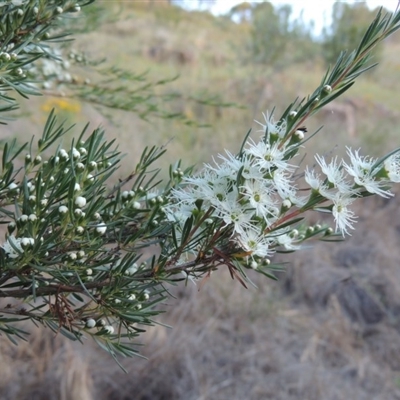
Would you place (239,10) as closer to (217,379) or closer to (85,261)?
(217,379)

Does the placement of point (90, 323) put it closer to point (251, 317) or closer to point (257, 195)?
point (257, 195)

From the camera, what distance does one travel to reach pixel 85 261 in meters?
0.56

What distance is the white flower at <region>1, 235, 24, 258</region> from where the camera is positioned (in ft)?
1.68

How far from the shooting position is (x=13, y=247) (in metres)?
0.51

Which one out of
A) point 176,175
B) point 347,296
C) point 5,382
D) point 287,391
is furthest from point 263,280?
point 176,175

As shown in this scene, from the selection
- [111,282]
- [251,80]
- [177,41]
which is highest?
[111,282]

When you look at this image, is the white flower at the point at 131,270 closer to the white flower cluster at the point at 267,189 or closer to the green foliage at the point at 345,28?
the white flower cluster at the point at 267,189

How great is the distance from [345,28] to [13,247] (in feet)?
21.2

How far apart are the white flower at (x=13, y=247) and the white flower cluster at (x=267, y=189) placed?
0.17 meters

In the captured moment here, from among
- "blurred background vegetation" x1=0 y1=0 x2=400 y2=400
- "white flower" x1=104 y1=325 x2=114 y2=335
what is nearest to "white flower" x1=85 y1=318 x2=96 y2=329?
"white flower" x1=104 y1=325 x2=114 y2=335

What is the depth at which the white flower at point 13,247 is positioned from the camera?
1.68 feet

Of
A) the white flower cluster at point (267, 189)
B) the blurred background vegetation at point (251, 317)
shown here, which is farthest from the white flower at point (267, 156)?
the blurred background vegetation at point (251, 317)

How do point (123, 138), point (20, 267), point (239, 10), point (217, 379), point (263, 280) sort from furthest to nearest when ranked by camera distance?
point (239, 10), point (123, 138), point (263, 280), point (217, 379), point (20, 267)

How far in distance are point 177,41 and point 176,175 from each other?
10144mm
